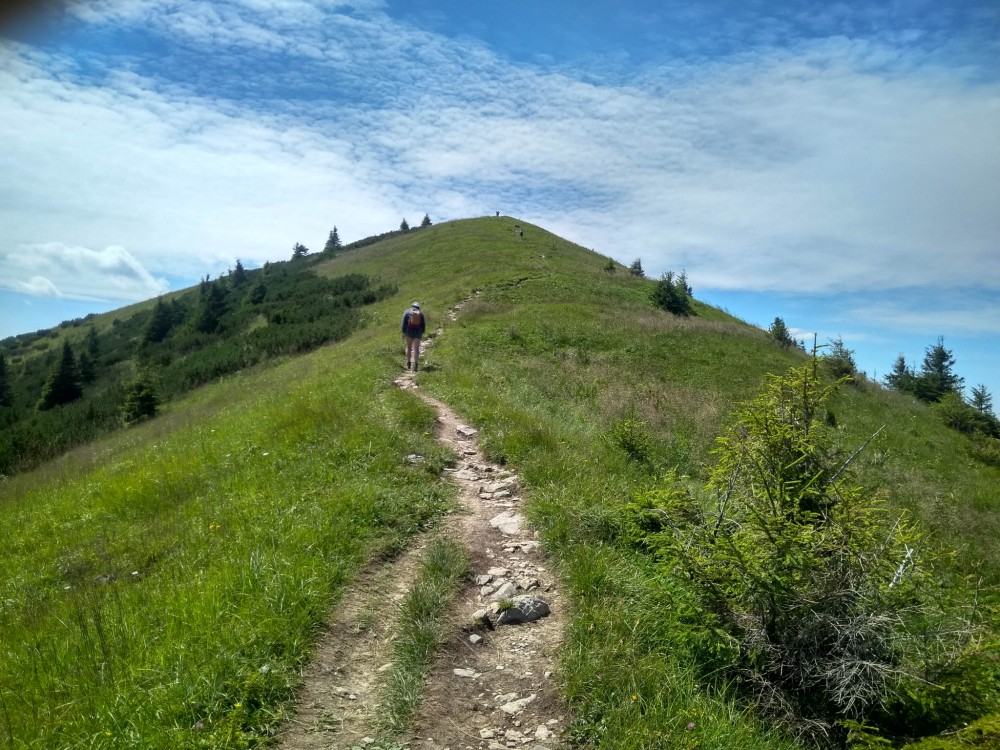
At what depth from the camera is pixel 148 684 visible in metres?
3.81

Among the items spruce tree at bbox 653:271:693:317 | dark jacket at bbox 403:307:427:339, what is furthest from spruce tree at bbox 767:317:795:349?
dark jacket at bbox 403:307:427:339

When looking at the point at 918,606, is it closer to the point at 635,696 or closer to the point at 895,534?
the point at 895,534

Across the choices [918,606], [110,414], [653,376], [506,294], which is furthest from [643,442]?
[110,414]

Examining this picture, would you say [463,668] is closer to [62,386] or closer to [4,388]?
[62,386]

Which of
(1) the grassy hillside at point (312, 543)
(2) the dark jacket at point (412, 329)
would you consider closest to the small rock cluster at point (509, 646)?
(1) the grassy hillside at point (312, 543)

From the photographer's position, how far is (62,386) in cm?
4569

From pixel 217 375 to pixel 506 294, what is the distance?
18.0 meters

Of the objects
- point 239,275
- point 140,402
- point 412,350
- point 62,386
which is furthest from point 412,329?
point 239,275

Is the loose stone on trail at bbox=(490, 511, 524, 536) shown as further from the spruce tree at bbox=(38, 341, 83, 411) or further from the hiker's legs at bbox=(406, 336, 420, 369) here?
A: the spruce tree at bbox=(38, 341, 83, 411)

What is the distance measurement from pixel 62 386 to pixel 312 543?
53679 mm

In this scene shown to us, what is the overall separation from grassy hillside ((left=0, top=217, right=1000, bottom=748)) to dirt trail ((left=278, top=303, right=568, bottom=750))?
0.21 m

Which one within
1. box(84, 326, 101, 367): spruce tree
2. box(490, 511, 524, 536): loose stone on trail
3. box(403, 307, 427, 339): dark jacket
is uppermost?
box(84, 326, 101, 367): spruce tree

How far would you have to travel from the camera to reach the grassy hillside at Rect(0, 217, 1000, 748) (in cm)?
362

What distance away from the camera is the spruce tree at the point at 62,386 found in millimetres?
45000
